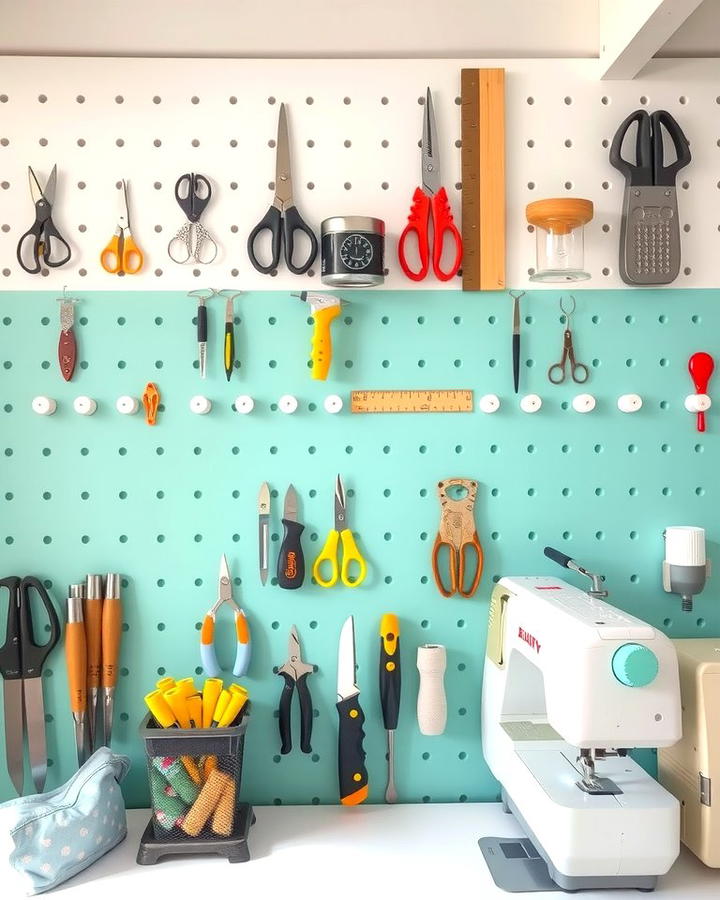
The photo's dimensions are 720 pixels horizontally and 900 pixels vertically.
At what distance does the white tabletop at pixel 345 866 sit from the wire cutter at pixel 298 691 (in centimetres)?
13

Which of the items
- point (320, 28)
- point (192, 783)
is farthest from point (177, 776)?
point (320, 28)

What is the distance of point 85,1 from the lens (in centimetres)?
156

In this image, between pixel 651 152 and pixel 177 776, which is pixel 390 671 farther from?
pixel 651 152

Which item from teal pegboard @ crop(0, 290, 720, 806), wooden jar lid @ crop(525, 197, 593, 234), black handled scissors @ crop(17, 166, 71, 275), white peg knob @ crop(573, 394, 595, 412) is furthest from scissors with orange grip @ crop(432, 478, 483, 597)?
black handled scissors @ crop(17, 166, 71, 275)

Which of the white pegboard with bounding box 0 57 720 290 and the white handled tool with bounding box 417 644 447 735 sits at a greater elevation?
the white pegboard with bounding box 0 57 720 290

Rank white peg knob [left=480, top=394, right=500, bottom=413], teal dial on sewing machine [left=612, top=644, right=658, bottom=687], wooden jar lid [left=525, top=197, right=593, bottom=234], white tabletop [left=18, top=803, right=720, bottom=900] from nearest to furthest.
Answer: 1. teal dial on sewing machine [left=612, top=644, right=658, bottom=687]
2. white tabletop [left=18, top=803, right=720, bottom=900]
3. wooden jar lid [left=525, top=197, right=593, bottom=234]
4. white peg knob [left=480, top=394, right=500, bottom=413]

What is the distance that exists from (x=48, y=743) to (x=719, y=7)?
181 cm

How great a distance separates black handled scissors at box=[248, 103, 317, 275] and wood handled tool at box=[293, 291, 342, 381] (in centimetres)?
6

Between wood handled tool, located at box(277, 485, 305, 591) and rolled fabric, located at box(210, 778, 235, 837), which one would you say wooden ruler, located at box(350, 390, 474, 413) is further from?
rolled fabric, located at box(210, 778, 235, 837)

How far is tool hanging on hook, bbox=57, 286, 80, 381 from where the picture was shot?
1.55 metres

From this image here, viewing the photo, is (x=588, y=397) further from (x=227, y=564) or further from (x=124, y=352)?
(x=124, y=352)

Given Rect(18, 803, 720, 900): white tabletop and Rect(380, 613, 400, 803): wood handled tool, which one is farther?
Rect(380, 613, 400, 803): wood handled tool

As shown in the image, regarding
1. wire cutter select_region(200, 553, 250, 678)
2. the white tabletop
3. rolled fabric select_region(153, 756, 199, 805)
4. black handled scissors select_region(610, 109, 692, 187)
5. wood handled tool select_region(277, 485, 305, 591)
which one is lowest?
the white tabletop

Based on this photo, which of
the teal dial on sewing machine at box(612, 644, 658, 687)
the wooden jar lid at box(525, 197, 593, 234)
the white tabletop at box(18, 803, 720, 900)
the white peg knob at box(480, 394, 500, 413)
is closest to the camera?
the teal dial on sewing machine at box(612, 644, 658, 687)
